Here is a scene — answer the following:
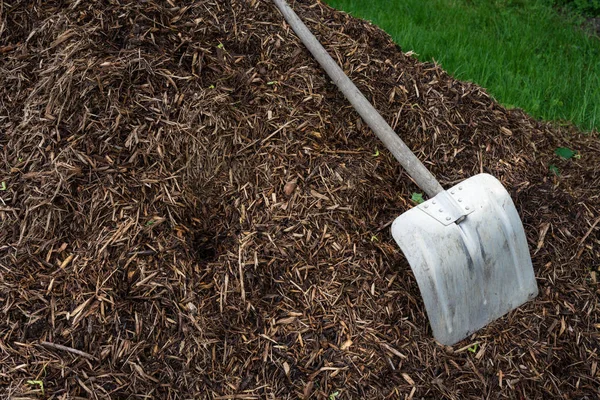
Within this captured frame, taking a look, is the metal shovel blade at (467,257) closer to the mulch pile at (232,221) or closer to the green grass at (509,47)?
the mulch pile at (232,221)

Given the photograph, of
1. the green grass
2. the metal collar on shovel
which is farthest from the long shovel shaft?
the green grass

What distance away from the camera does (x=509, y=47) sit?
4637 mm

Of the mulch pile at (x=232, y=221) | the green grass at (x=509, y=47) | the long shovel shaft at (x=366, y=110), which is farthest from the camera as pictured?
the green grass at (x=509, y=47)

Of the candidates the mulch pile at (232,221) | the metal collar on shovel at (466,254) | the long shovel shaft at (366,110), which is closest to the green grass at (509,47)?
the long shovel shaft at (366,110)

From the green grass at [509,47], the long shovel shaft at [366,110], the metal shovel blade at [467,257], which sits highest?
the long shovel shaft at [366,110]

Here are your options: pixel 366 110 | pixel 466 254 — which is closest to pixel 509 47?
pixel 366 110

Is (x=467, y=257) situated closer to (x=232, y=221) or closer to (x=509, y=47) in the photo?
(x=232, y=221)

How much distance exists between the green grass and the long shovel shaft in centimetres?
100

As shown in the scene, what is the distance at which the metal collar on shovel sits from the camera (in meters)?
→ 2.38

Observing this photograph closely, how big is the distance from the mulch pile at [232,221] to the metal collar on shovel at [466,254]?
107 millimetres

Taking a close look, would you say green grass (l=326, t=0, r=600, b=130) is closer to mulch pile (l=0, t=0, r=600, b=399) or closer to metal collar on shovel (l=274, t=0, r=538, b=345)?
mulch pile (l=0, t=0, r=600, b=399)

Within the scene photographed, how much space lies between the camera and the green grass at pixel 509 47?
13.5ft

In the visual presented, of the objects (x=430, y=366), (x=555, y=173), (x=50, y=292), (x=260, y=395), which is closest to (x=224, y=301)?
(x=260, y=395)

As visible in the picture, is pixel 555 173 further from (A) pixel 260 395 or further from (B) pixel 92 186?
(B) pixel 92 186
